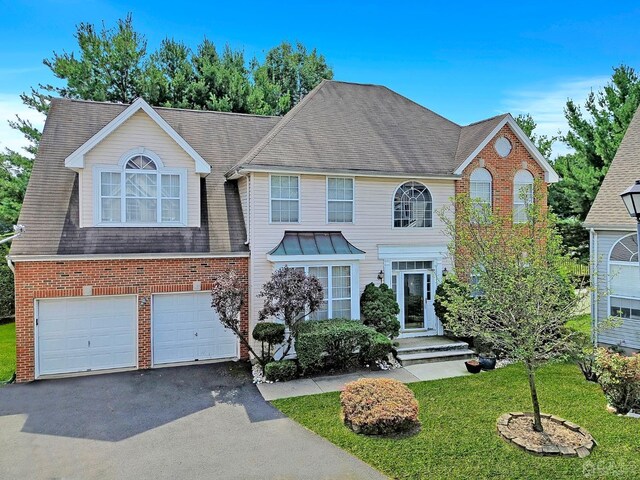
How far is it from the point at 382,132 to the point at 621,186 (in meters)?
8.60

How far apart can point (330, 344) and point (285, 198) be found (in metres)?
4.97

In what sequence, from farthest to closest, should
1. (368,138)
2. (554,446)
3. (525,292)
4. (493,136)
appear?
(368,138)
(493,136)
(525,292)
(554,446)

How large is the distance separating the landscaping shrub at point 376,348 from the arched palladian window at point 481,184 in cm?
702

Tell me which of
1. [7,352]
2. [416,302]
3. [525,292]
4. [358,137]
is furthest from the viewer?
[358,137]

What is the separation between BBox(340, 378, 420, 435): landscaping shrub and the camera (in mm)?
8633

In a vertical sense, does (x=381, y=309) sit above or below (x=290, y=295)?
below

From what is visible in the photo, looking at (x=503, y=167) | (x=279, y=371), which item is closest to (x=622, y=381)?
(x=279, y=371)

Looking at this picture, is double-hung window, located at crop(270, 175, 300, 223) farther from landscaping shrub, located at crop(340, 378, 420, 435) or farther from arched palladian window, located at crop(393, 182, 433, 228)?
landscaping shrub, located at crop(340, 378, 420, 435)

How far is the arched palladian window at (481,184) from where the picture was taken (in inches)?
642

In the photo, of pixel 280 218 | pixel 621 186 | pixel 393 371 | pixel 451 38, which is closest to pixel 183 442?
pixel 393 371

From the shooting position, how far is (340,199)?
48.8 feet

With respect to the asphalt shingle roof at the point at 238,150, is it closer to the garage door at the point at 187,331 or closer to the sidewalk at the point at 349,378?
the garage door at the point at 187,331

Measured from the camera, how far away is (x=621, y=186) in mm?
14797

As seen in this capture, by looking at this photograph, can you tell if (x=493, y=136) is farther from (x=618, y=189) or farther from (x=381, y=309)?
(x=381, y=309)
